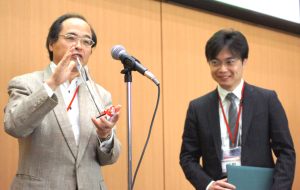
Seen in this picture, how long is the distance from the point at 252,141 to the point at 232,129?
11 cm

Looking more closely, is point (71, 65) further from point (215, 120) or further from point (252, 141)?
point (252, 141)

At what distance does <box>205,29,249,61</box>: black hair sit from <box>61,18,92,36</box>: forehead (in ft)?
2.07

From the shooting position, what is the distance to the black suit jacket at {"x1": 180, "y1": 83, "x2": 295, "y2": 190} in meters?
2.01

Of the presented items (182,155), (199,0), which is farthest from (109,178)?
(199,0)

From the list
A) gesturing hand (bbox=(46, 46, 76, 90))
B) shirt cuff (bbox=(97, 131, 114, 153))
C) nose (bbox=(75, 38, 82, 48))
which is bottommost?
shirt cuff (bbox=(97, 131, 114, 153))

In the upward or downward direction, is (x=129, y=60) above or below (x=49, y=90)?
above

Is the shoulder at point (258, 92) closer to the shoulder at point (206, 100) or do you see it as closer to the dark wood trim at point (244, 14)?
the shoulder at point (206, 100)

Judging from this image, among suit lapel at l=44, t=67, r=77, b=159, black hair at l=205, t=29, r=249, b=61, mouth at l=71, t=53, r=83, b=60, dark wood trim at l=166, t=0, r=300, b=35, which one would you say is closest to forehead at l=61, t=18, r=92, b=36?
mouth at l=71, t=53, r=83, b=60

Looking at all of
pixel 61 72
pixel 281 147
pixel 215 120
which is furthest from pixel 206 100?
pixel 61 72

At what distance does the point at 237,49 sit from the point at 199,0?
131 cm

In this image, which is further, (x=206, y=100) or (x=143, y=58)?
(x=143, y=58)

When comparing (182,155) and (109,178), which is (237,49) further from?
(109,178)

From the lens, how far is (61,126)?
1895 millimetres

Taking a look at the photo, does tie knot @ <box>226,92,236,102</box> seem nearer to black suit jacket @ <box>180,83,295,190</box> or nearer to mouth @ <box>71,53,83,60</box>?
black suit jacket @ <box>180,83,295,190</box>
